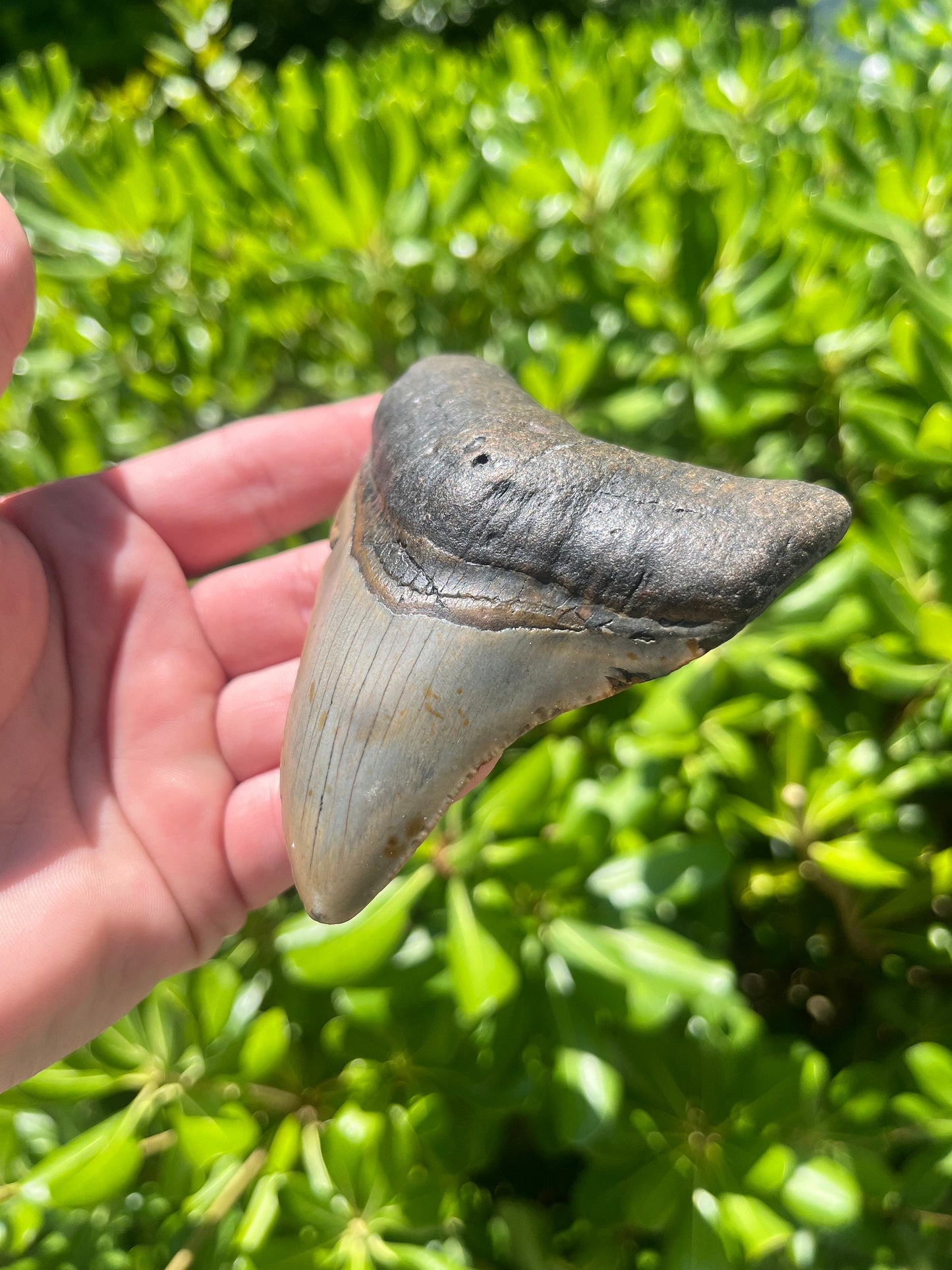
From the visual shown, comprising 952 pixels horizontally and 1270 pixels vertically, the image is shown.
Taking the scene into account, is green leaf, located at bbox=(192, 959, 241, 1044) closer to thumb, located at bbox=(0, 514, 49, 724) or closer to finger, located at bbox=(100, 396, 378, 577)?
thumb, located at bbox=(0, 514, 49, 724)

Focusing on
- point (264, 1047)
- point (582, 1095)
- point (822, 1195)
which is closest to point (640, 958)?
point (582, 1095)

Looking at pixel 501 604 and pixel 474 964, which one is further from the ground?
pixel 501 604

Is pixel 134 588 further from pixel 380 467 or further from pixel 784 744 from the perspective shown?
pixel 784 744

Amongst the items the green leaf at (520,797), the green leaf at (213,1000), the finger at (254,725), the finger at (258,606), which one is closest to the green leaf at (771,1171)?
the green leaf at (520,797)

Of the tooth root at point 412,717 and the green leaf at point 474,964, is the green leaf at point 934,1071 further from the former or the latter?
the tooth root at point 412,717

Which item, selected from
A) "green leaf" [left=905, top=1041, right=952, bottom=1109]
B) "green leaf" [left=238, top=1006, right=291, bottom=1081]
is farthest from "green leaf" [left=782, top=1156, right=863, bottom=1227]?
"green leaf" [left=238, top=1006, right=291, bottom=1081]

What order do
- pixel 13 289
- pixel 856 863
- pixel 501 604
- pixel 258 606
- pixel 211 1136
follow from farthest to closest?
pixel 258 606 < pixel 856 863 < pixel 211 1136 < pixel 13 289 < pixel 501 604

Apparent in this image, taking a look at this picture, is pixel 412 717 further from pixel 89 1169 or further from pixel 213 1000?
pixel 89 1169
